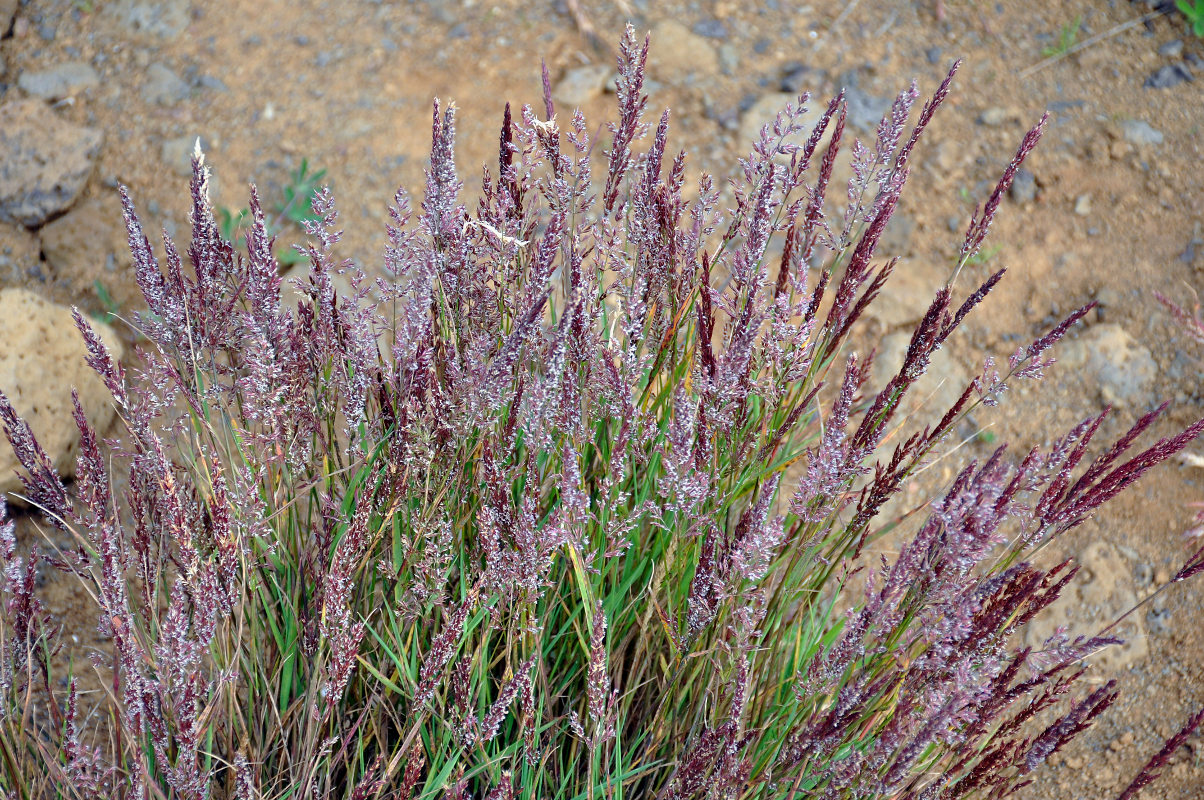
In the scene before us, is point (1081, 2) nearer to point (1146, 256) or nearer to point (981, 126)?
point (981, 126)

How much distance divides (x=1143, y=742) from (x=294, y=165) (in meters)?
3.48

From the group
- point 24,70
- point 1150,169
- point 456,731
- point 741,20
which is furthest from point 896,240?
point 24,70

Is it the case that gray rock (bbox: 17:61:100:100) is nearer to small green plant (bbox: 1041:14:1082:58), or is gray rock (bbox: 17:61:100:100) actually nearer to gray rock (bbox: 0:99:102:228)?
gray rock (bbox: 0:99:102:228)

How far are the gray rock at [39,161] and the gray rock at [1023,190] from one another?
353 centimetres

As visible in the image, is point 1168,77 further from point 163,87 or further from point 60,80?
point 60,80

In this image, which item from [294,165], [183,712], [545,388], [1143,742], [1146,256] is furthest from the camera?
[294,165]

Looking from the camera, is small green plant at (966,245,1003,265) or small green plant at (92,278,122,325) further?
small green plant at (966,245,1003,265)

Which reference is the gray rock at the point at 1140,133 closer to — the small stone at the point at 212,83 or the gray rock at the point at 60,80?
the small stone at the point at 212,83

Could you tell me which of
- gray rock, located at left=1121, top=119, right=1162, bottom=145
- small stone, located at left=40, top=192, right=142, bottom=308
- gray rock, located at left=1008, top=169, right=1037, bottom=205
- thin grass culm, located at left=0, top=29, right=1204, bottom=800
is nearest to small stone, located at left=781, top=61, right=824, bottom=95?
gray rock, located at left=1008, top=169, right=1037, bottom=205

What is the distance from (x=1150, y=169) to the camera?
3457 millimetres

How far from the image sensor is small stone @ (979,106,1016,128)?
3660 mm

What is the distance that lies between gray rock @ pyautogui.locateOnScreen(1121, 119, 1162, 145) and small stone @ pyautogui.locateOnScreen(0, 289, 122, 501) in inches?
150

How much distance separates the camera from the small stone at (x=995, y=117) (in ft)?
12.0

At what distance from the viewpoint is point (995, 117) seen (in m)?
3.67
